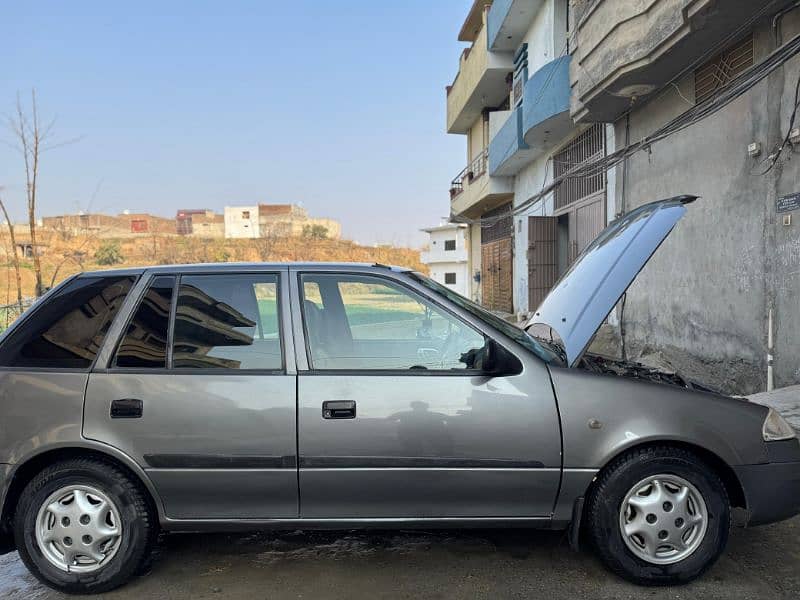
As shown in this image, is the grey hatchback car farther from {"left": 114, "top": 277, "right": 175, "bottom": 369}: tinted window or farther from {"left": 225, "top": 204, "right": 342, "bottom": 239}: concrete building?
{"left": 225, "top": 204, "right": 342, "bottom": 239}: concrete building

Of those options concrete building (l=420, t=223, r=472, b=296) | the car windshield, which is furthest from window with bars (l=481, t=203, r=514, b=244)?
concrete building (l=420, t=223, r=472, b=296)

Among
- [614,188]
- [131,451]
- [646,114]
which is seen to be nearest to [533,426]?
[131,451]

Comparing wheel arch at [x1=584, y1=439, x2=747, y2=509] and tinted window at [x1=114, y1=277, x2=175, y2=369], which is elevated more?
tinted window at [x1=114, y1=277, x2=175, y2=369]

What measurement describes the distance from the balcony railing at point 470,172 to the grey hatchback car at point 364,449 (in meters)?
17.7

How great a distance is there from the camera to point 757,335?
6.98 meters

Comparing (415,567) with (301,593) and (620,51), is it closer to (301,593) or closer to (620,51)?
(301,593)

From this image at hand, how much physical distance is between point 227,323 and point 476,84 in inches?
734

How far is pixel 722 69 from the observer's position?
24.9ft

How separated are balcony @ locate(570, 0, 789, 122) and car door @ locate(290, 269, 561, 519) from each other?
5.65 m

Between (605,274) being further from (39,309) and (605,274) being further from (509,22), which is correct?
(509,22)

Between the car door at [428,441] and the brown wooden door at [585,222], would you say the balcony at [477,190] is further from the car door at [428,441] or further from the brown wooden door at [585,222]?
the car door at [428,441]

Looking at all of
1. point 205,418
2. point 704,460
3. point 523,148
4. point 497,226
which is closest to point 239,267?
point 205,418

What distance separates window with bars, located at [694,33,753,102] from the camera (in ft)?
23.3

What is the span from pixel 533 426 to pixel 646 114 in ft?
27.6
